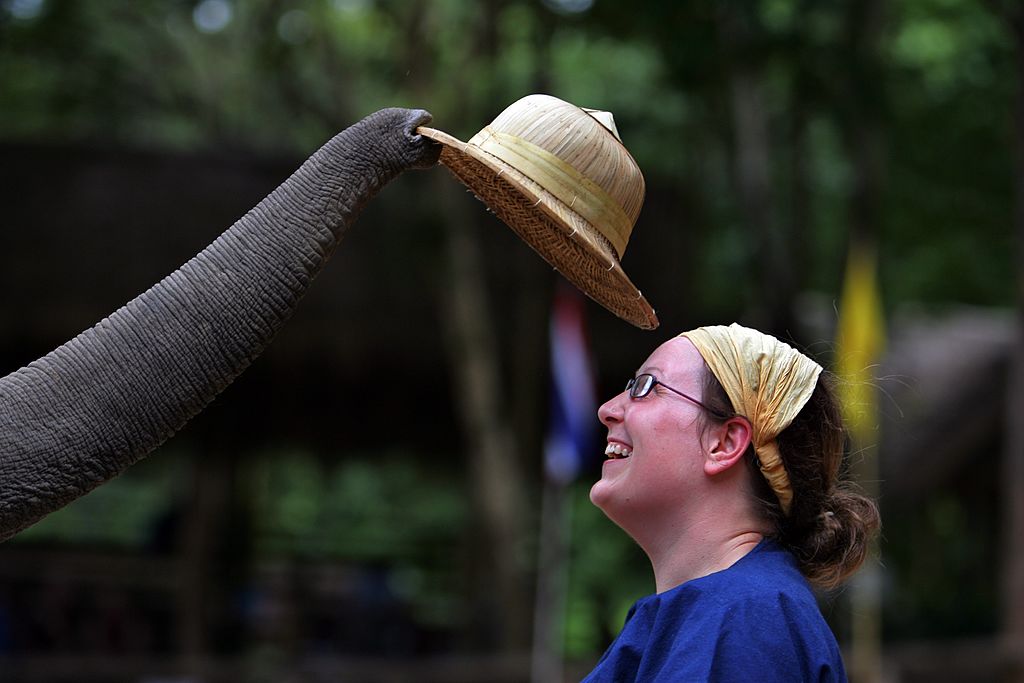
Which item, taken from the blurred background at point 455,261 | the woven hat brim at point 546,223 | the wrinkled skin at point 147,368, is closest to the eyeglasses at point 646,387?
the woven hat brim at point 546,223

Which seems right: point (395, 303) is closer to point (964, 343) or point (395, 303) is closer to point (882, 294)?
point (882, 294)

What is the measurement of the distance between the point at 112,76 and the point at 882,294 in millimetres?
7109

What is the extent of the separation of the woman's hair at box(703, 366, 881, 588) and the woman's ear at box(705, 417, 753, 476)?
23mm

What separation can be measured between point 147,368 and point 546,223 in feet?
2.13

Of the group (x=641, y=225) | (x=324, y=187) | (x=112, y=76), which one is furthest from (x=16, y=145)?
(x=324, y=187)

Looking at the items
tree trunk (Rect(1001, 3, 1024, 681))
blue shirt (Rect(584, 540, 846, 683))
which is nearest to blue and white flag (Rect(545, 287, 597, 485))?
tree trunk (Rect(1001, 3, 1024, 681))

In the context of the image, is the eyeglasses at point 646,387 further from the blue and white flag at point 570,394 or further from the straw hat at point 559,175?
the blue and white flag at point 570,394

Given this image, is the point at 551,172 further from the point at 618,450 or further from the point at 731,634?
the point at 731,634

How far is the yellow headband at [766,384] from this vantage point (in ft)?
7.20

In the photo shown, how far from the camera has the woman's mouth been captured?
2.26 metres

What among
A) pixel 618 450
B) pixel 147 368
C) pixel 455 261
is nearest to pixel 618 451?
pixel 618 450

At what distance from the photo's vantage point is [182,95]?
44.4 ft

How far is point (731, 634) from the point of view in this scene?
6.28 feet

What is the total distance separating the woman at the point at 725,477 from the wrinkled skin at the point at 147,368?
591mm
